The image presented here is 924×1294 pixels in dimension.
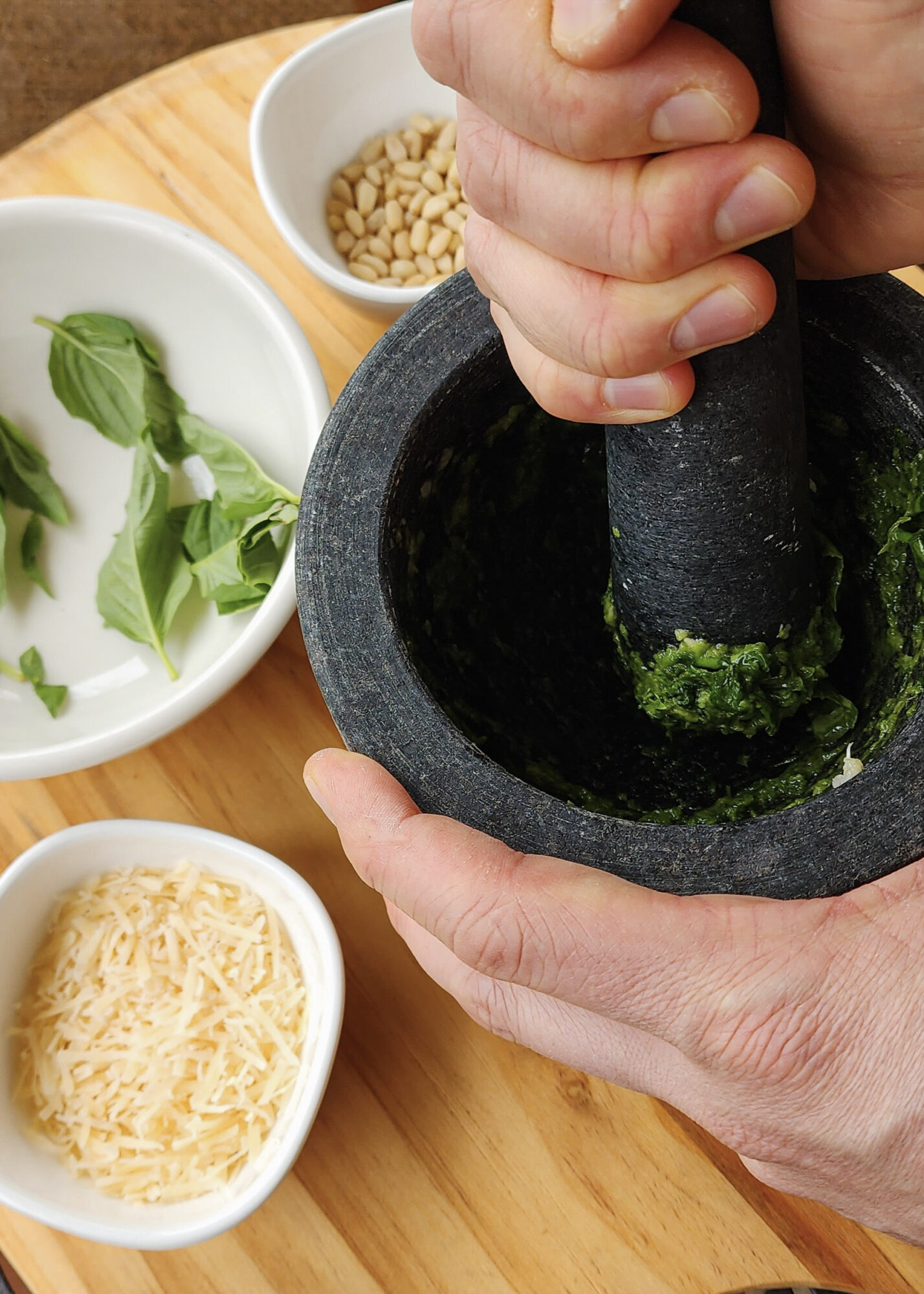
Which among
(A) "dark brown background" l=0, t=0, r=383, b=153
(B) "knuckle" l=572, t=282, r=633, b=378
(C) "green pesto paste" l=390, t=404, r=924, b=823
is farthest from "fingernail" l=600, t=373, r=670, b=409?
(A) "dark brown background" l=0, t=0, r=383, b=153

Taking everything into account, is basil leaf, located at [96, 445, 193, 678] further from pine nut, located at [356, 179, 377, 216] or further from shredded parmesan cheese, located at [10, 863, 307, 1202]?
pine nut, located at [356, 179, 377, 216]

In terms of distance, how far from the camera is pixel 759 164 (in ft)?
2.01

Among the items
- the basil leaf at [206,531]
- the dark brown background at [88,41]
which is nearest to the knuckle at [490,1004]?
the basil leaf at [206,531]

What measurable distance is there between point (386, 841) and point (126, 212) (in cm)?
84

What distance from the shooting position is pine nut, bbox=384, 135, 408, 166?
1446 millimetres

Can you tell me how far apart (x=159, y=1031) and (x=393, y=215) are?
0.99 metres

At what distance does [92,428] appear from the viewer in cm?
137

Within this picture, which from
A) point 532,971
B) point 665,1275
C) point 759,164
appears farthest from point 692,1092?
point 759,164

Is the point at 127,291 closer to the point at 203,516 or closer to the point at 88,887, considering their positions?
the point at 203,516

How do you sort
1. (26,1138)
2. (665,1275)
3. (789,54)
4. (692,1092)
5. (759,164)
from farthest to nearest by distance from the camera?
(26,1138) < (665,1275) < (692,1092) < (789,54) < (759,164)

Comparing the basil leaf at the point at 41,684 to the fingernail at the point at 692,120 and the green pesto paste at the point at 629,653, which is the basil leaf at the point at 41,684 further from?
the fingernail at the point at 692,120

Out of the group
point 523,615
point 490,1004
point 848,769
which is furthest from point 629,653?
point 490,1004

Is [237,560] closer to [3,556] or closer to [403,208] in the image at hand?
[3,556]

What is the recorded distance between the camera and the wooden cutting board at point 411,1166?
1.01 metres
